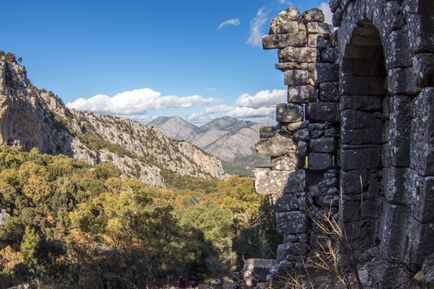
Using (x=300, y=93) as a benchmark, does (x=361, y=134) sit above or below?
below

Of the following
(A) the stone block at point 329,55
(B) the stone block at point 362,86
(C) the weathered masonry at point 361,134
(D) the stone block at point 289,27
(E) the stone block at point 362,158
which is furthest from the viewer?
(D) the stone block at point 289,27

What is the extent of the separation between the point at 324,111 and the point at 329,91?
14.1 inches

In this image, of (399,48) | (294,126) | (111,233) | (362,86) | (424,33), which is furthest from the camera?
(111,233)

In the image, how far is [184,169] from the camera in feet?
228

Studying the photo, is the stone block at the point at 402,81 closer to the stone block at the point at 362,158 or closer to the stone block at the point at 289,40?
the stone block at the point at 362,158

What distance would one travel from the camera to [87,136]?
201 feet

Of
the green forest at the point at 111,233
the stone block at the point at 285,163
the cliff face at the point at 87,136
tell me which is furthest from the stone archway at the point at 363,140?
the cliff face at the point at 87,136

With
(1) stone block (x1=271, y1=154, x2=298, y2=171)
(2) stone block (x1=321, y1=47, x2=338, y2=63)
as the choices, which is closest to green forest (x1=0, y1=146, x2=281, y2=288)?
(1) stone block (x1=271, y1=154, x2=298, y2=171)

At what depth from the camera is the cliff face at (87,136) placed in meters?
43.3

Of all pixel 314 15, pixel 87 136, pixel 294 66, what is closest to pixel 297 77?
pixel 294 66

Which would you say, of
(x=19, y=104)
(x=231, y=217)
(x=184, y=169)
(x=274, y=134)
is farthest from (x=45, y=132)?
(x=274, y=134)

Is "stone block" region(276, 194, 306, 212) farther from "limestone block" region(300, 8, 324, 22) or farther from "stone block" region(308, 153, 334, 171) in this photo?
"limestone block" region(300, 8, 324, 22)

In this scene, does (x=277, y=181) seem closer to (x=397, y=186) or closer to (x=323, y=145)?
(x=323, y=145)

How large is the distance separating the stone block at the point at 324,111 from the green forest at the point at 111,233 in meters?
7.55
